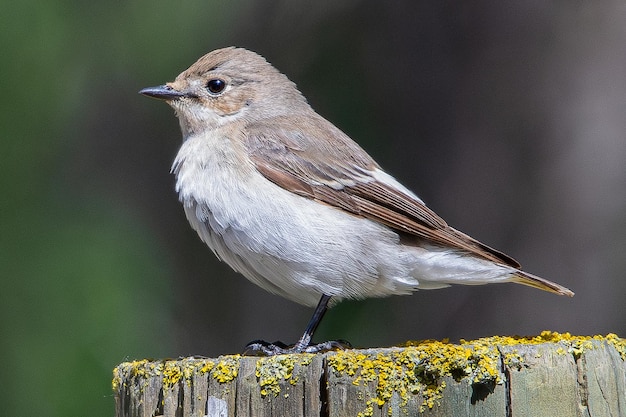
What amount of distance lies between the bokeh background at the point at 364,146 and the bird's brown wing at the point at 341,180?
208 cm

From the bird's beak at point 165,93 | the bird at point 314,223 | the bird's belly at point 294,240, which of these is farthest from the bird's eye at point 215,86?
the bird's belly at point 294,240

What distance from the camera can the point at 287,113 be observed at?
18.1 ft

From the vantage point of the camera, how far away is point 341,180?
4.84 meters

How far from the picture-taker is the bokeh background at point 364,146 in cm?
661

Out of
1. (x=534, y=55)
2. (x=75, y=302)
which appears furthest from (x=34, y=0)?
(x=534, y=55)

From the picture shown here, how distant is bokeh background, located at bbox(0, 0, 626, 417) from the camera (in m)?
6.61

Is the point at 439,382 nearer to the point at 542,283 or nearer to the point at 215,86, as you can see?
the point at 542,283

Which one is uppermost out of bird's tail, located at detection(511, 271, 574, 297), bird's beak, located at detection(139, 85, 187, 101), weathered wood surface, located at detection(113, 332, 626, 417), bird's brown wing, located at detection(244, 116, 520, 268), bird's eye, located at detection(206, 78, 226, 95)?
bird's eye, located at detection(206, 78, 226, 95)

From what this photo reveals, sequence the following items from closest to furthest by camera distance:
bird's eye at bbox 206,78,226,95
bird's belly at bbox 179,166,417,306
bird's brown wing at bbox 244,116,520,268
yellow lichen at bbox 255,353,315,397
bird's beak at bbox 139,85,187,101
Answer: yellow lichen at bbox 255,353,315,397 → bird's belly at bbox 179,166,417,306 → bird's brown wing at bbox 244,116,520,268 → bird's beak at bbox 139,85,187,101 → bird's eye at bbox 206,78,226,95

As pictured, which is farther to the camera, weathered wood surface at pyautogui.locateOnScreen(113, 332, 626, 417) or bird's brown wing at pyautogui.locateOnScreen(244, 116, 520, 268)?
bird's brown wing at pyautogui.locateOnScreen(244, 116, 520, 268)

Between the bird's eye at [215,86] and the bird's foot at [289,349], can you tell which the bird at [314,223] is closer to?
the bird's foot at [289,349]

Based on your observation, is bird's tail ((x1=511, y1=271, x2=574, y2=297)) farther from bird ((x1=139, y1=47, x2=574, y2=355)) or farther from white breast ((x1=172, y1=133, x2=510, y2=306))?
white breast ((x1=172, y1=133, x2=510, y2=306))

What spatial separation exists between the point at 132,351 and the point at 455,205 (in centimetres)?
262

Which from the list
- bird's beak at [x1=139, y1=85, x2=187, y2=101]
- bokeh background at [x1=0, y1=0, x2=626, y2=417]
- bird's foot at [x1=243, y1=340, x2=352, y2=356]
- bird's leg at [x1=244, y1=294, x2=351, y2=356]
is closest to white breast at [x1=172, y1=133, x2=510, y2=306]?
bird's leg at [x1=244, y1=294, x2=351, y2=356]
